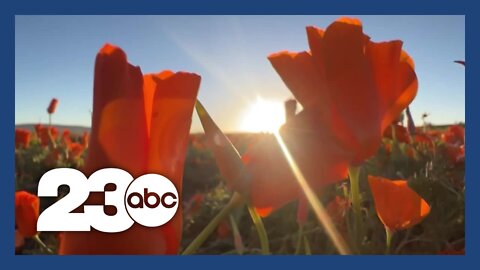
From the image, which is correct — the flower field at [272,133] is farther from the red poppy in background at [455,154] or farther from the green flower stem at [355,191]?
the red poppy in background at [455,154]

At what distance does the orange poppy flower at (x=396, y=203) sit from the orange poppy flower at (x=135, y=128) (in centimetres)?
10

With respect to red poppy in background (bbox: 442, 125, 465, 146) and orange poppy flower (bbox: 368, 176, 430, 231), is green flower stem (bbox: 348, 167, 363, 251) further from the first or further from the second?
red poppy in background (bbox: 442, 125, 465, 146)

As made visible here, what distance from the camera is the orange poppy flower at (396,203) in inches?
9.4

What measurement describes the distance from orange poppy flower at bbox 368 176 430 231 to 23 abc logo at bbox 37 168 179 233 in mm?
85

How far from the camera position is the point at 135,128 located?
151mm

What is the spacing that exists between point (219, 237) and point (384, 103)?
0.69 m

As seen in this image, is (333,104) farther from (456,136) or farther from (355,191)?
(456,136)

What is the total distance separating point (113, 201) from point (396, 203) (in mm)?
120

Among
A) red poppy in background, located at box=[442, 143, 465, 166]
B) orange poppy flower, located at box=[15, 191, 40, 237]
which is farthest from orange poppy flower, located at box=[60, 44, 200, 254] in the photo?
red poppy in background, located at box=[442, 143, 465, 166]

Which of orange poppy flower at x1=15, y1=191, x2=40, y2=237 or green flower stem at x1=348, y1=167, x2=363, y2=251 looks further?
orange poppy flower at x1=15, y1=191, x2=40, y2=237

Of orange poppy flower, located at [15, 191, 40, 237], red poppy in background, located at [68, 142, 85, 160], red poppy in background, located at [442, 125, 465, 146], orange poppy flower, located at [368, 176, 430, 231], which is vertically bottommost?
orange poppy flower, located at [15, 191, 40, 237]

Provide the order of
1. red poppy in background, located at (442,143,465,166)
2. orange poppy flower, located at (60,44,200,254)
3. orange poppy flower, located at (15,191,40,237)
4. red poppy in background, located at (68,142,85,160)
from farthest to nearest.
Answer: red poppy in background, located at (68,142,85,160) → red poppy in background, located at (442,143,465,166) → orange poppy flower, located at (15,191,40,237) → orange poppy flower, located at (60,44,200,254)

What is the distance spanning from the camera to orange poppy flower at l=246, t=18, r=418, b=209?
0.16 m

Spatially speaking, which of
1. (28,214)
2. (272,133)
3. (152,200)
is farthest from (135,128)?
(28,214)
